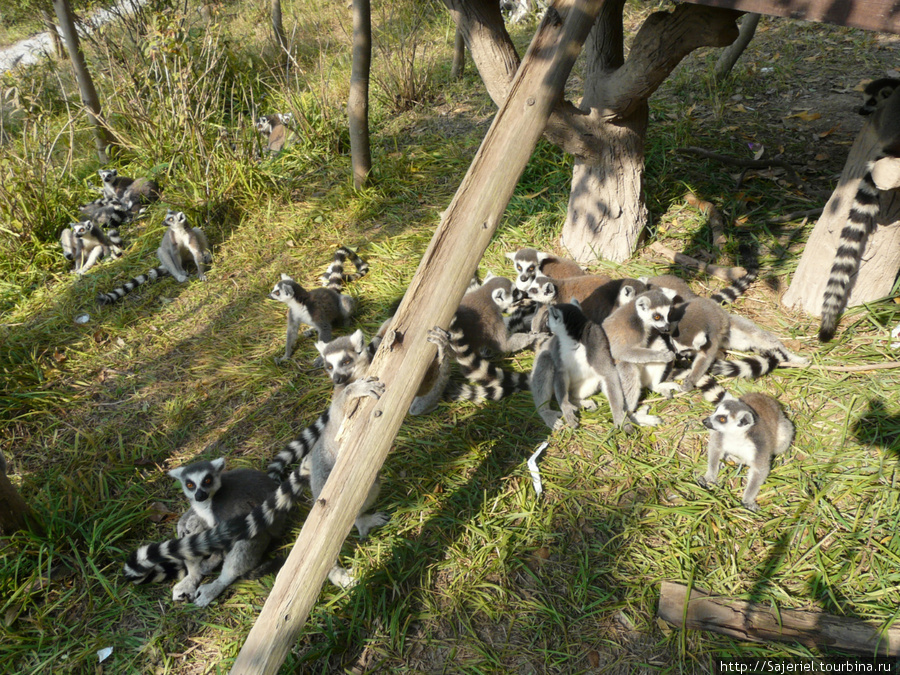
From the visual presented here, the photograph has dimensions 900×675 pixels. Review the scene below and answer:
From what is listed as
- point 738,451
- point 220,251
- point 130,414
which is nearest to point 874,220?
point 738,451

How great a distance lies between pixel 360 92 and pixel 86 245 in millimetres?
3741

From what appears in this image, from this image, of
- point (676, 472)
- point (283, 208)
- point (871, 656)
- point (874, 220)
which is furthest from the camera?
point (283, 208)

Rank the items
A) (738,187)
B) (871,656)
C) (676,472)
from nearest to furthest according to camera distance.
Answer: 1. (871,656)
2. (676,472)
3. (738,187)

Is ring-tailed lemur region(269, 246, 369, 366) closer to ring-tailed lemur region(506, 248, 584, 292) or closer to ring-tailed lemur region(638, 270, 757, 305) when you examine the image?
ring-tailed lemur region(506, 248, 584, 292)

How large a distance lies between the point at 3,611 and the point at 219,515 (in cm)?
128

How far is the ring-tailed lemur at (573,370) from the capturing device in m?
3.88

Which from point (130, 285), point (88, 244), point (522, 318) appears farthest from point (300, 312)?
point (88, 244)

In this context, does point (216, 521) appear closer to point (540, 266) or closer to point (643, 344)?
point (643, 344)

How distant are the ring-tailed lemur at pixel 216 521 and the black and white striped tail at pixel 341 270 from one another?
2.49m

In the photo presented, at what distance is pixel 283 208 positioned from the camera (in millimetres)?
7039

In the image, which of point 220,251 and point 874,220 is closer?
point 874,220

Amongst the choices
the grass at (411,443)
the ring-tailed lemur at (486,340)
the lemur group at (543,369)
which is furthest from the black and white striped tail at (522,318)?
the grass at (411,443)

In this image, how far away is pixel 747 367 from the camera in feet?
13.0

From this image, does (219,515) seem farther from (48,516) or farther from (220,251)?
(220,251)
